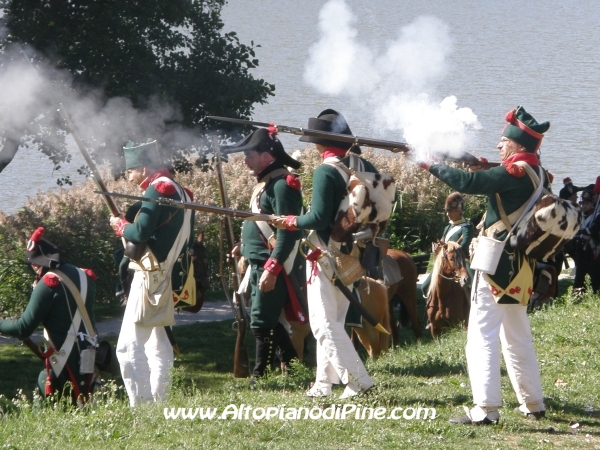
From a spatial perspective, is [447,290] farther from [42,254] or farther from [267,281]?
[42,254]

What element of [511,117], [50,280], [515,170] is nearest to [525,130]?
[511,117]

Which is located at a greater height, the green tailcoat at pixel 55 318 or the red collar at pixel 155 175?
the red collar at pixel 155 175

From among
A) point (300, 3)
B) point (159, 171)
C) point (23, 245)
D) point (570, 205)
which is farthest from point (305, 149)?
point (570, 205)

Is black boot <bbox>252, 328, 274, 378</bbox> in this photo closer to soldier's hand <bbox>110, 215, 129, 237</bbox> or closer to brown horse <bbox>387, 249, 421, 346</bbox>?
soldier's hand <bbox>110, 215, 129, 237</bbox>

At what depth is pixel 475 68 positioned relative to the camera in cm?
1343

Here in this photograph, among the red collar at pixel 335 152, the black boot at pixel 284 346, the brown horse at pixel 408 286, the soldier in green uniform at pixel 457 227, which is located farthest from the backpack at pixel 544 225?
the brown horse at pixel 408 286

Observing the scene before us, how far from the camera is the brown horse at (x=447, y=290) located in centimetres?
955

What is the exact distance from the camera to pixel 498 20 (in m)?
17.3

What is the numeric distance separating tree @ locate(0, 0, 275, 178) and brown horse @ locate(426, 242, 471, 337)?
9.98ft

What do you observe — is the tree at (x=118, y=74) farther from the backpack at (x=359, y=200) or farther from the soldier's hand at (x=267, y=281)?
the backpack at (x=359, y=200)

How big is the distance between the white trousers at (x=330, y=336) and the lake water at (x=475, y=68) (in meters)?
1.43

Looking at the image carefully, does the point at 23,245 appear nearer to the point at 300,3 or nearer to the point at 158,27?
the point at 158,27

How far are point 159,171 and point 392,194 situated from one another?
175 centimetres

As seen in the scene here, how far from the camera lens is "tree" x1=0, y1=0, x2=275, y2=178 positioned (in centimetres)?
1020
